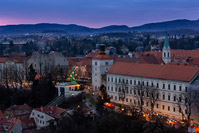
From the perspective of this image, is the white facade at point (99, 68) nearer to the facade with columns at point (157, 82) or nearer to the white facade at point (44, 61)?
the facade with columns at point (157, 82)

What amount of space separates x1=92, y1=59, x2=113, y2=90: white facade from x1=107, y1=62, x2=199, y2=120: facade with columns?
4.15m

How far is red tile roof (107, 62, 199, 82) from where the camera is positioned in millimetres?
48344

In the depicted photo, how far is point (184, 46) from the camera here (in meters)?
184

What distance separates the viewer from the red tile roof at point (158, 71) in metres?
48.3

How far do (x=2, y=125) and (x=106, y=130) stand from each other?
18359mm

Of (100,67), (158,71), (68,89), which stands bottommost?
(68,89)

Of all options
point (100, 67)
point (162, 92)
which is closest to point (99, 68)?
point (100, 67)

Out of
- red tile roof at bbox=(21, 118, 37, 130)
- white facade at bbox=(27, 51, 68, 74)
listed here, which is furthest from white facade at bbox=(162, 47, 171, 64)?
red tile roof at bbox=(21, 118, 37, 130)

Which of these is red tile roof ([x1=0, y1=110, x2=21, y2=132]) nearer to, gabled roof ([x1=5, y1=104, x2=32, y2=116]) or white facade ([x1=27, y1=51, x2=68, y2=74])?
gabled roof ([x1=5, y1=104, x2=32, y2=116])

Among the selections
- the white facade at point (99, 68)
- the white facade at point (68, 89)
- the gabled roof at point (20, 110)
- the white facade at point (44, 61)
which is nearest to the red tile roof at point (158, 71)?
the white facade at point (99, 68)

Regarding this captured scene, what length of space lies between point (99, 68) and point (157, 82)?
17.5m

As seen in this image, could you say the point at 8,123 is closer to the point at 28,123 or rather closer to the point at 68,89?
the point at 28,123

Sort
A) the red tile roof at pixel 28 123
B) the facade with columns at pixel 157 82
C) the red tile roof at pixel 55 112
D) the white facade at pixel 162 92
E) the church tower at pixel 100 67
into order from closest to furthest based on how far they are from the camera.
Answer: the facade with columns at pixel 157 82 < the white facade at pixel 162 92 < the red tile roof at pixel 55 112 < the red tile roof at pixel 28 123 < the church tower at pixel 100 67

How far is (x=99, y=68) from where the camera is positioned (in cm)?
6606
